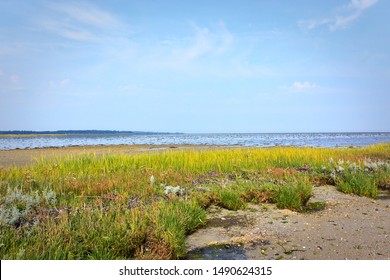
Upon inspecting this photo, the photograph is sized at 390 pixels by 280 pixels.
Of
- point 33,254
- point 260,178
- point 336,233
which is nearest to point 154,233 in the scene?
point 33,254

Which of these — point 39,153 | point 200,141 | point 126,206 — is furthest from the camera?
point 200,141

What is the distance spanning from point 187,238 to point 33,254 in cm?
259

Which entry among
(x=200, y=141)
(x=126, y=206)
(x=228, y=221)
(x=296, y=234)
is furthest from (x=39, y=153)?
(x=200, y=141)

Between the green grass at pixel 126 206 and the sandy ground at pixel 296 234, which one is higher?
the green grass at pixel 126 206

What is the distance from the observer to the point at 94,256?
4.49 m

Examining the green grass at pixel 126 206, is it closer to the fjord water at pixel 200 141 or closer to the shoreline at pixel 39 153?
the shoreline at pixel 39 153

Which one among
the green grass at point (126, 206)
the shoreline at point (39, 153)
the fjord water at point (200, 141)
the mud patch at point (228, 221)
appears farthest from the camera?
the fjord water at point (200, 141)

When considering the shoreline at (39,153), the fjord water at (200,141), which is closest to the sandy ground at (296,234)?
the shoreline at (39,153)

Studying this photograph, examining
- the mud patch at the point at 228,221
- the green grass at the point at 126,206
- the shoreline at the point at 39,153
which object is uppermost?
the green grass at the point at 126,206

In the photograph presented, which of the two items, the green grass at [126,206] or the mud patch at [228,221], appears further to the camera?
the mud patch at [228,221]

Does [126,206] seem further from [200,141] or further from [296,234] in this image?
[200,141]

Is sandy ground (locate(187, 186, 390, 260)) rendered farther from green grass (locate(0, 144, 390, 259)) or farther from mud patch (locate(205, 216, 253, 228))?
green grass (locate(0, 144, 390, 259))

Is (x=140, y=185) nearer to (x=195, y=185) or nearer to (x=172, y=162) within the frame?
(x=195, y=185)

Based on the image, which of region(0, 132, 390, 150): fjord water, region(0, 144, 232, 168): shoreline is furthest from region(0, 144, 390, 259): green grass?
region(0, 132, 390, 150): fjord water
